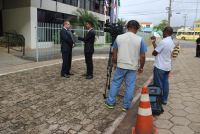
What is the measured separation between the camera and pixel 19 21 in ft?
42.4

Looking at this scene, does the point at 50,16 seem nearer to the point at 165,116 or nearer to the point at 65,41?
the point at 65,41

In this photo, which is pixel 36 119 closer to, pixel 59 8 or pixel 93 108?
pixel 93 108

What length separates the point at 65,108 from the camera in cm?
354

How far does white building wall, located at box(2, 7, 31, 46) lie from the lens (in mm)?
12484

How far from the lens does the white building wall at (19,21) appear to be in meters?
12.5

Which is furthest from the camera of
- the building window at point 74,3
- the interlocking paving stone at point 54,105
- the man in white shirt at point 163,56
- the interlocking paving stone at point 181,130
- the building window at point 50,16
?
the building window at point 74,3

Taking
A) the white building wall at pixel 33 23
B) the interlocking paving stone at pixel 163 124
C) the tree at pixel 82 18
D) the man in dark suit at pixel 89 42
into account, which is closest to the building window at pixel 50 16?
the tree at pixel 82 18

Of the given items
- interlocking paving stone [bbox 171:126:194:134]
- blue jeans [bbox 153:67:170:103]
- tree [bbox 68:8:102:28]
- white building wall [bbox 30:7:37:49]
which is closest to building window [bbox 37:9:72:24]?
white building wall [bbox 30:7:37:49]

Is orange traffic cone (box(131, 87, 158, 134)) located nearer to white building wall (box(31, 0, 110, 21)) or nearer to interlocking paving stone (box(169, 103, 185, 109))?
interlocking paving stone (box(169, 103, 185, 109))

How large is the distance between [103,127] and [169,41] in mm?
2140

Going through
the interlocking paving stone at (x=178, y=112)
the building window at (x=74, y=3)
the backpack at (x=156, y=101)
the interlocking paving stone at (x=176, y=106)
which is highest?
the building window at (x=74, y=3)

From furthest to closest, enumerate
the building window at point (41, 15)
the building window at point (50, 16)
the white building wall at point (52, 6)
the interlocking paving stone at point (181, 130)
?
the building window at point (50, 16) → the building window at point (41, 15) → the white building wall at point (52, 6) → the interlocking paving stone at point (181, 130)

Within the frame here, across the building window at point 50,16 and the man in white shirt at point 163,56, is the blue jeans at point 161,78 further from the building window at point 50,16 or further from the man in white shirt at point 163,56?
the building window at point 50,16

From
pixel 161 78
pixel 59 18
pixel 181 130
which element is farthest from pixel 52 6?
pixel 181 130
